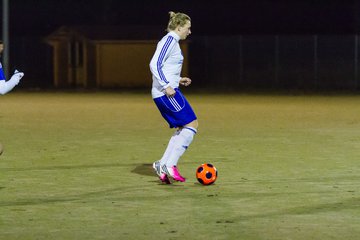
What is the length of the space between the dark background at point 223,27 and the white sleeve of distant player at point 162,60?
3486 centimetres

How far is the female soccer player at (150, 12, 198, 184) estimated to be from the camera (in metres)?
11.0

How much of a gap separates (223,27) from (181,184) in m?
56.4

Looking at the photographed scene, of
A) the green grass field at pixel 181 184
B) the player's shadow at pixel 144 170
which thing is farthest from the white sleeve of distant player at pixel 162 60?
the player's shadow at pixel 144 170

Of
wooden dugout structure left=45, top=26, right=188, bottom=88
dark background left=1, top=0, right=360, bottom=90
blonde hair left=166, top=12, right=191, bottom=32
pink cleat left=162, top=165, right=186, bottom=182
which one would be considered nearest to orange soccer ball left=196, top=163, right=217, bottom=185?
pink cleat left=162, top=165, right=186, bottom=182

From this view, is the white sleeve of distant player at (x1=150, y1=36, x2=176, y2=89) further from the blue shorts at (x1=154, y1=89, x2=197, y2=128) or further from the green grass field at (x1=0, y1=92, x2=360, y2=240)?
the green grass field at (x1=0, y1=92, x2=360, y2=240)

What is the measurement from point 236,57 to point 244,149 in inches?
1288

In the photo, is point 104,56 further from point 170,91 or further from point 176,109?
point 170,91

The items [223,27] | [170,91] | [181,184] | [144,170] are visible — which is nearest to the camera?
[170,91]

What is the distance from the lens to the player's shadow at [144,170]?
1232cm

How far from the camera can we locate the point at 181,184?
11211 millimetres

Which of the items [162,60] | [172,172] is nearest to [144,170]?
[172,172]

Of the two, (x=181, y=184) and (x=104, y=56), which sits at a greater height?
(x=181, y=184)

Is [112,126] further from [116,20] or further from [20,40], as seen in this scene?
[116,20]

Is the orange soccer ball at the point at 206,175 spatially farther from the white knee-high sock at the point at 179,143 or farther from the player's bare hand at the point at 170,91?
the player's bare hand at the point at 170,91
